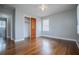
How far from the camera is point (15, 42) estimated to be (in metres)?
1.94

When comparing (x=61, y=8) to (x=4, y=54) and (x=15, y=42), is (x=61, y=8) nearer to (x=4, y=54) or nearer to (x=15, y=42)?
(x=15, y=42)

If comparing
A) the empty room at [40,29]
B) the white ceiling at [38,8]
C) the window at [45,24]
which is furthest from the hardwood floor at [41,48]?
the white ceiling at [38,8]

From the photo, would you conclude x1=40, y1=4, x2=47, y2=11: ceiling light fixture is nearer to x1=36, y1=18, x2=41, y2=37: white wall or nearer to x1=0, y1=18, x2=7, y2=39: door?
x1=36, y1=18, x2=41, y2=37: white wall

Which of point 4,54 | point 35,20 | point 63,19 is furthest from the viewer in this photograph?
point 35,20

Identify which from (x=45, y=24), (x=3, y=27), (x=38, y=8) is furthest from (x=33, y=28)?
(x=3, y=27)

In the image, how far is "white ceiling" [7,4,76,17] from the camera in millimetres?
1798

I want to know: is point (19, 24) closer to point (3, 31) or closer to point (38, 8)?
point (3, 31)

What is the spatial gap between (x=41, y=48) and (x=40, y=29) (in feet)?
1.53

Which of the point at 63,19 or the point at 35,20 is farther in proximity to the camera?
the point at 35,20

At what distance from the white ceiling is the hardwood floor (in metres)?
0.66

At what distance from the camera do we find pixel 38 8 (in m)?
1.87

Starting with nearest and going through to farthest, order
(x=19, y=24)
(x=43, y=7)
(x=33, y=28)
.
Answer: (x=43, y=7)
(x=19, y=24)
(x=33, y=28)

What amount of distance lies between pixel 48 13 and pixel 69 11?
47 centimetres

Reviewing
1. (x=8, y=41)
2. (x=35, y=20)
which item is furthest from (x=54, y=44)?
(x=8, y=41)
